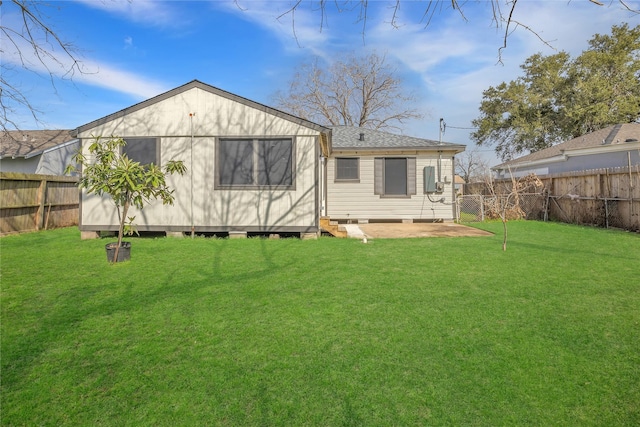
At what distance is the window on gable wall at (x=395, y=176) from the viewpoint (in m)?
11.9

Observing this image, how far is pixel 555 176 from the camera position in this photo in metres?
12.6

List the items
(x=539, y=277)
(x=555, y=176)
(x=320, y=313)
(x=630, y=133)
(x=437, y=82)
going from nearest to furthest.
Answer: (x=320, y=313)
(x=539, y=277)
(x=437, y=82)
(x=555, y=176)
(x=630, y=133)

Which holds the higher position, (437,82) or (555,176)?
(437,82)

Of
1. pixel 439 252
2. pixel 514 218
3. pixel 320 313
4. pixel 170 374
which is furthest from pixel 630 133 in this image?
pixel 170 374

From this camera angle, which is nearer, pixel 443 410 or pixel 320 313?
pixel 443 410

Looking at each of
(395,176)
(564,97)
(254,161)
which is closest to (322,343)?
(254,161)

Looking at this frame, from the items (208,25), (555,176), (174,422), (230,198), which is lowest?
(174,422)

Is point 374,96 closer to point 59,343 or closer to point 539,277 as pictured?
point 539,277

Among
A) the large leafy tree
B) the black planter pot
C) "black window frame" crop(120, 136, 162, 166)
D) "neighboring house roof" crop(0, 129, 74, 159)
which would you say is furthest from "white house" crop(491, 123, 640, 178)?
"neighboring house roof" crop(0, 129, 74, 159)

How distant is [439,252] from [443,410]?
15.7 feet

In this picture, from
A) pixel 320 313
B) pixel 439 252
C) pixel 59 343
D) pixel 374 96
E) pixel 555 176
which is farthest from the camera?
pixel 374 96

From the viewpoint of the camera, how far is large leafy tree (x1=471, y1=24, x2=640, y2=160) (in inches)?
925

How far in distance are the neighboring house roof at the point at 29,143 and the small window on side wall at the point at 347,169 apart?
10780 mm

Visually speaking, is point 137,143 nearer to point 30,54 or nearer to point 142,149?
point 142,149
